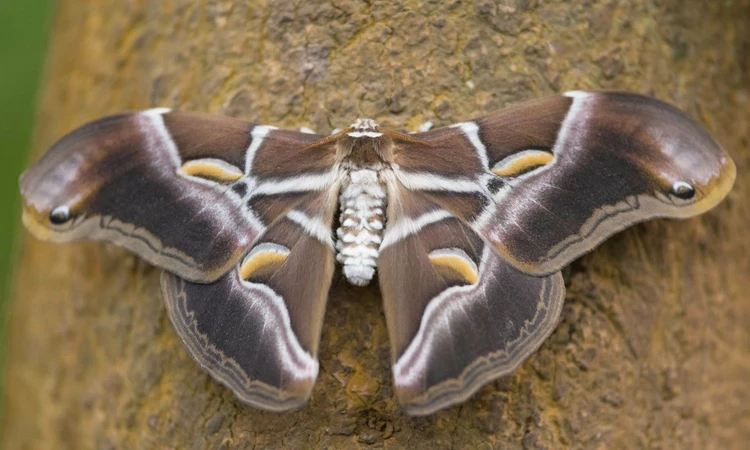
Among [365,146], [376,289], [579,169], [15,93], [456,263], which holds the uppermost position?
[365,146]

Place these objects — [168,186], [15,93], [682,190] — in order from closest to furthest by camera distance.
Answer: [682,190] < [168,186] < [15,93]

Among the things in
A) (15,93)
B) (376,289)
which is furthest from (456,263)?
(15,93)

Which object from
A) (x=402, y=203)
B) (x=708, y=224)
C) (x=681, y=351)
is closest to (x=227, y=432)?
(x=402, y=203)

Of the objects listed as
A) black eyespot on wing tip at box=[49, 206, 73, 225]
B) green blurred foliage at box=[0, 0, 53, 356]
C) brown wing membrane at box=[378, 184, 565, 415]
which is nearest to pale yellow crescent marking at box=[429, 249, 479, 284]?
brown wing membrane at box=[378, 184, 565, 415]

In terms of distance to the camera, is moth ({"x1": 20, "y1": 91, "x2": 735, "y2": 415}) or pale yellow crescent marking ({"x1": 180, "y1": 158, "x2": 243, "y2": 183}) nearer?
moth ({"x1": 20, "y1": 91, "x2": 735, "y2": 415})

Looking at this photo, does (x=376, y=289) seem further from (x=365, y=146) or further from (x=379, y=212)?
(x=365, y=146)

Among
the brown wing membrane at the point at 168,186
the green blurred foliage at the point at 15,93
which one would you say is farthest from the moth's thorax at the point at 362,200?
the green blurred foliage at the point at 15,93

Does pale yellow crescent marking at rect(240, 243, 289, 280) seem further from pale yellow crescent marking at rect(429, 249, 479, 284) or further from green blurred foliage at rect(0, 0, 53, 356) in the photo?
green blurred foliage at rect(0, 0, 53, 356)

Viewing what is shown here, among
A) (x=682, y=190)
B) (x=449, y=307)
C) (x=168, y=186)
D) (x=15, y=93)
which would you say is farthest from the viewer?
(x=15, y=93)

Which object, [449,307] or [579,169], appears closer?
[449,307]
